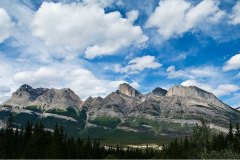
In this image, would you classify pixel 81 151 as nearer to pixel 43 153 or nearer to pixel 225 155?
pixel 43 153

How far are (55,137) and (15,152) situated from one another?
19.6 metres

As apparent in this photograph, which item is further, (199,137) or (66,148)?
(199,137)

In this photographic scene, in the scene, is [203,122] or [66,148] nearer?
[66,148]

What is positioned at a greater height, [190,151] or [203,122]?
[203,122]

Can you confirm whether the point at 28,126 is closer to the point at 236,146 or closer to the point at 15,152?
the point at 15,152

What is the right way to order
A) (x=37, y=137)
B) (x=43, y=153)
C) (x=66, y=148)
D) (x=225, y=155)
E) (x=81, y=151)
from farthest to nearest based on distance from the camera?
(x=81, y=151), (x=66, y=148), (x=37, y=137), (x=43, y=153), (x=225, y=155)

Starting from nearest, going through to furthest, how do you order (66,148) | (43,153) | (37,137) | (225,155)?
1. (225,155)
2. (43,153)
3. (37,137)
4. (66,148)

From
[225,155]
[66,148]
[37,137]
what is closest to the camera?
[225,155]

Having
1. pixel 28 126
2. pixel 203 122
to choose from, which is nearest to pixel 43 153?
pixel 28 126

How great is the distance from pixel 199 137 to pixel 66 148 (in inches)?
2906

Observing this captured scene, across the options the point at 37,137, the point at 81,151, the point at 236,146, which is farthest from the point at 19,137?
the point at 236,146

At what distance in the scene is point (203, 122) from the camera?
644ft

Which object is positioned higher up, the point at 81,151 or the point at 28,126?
the point at 28,126

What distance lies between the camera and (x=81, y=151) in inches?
7411
